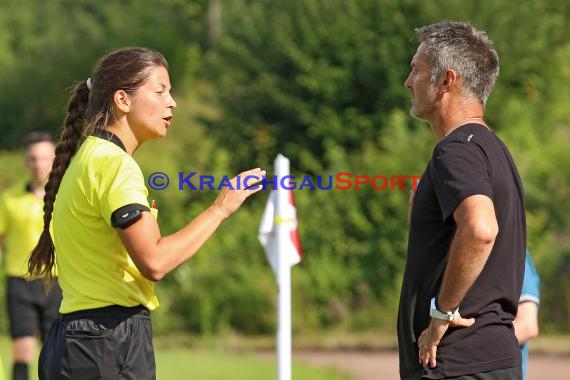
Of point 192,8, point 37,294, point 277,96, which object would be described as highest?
point 192,8

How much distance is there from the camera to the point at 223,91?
26.8 metres

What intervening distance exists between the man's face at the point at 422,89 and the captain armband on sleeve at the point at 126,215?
1.00 meters

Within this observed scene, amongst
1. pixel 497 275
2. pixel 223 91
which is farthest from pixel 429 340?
pixel 223 91

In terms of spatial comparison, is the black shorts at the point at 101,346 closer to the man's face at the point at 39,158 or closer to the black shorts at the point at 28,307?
the man's face at the point at 39,158

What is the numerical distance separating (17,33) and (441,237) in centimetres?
4487

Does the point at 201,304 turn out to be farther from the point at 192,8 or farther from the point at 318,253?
the point at 192,8

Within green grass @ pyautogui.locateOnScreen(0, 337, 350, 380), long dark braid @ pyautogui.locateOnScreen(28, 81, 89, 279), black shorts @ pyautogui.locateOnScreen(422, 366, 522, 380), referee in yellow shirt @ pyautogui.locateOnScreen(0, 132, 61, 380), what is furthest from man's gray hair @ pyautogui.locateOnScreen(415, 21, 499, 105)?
green grass @ pyautogui.locateOnScreen(0, 337, 350, 380)

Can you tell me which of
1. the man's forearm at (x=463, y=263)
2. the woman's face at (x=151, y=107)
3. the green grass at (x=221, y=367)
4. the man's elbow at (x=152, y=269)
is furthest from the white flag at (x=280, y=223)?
the green grass at (x=221, y=367)

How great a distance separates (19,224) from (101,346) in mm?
4946

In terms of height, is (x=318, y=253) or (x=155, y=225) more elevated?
(x=318, y=253)

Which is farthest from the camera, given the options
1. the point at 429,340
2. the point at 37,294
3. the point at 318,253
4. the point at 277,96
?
the point at 277,96

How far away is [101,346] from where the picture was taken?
368 cm

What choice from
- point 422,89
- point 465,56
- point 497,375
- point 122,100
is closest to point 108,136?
point 122,100

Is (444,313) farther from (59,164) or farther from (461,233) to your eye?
(59,164)
